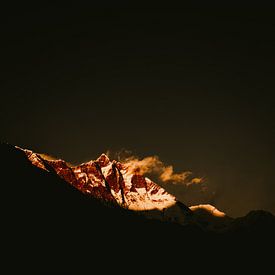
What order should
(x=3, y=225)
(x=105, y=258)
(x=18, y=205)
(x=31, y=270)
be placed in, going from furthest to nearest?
(x=105, y=258)
(x=18, y=205)
(x=3, y=225)
(x=31, y=270)

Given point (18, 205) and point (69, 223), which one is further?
point (69, 223)

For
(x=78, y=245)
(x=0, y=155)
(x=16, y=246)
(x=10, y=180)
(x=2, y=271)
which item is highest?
(x=0, y=155)

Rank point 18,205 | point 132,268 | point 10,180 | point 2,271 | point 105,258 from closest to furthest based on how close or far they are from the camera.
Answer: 1. point 2,271
2. point 18,205
3. point 10,180
4. point 105,258
5. point 132,268

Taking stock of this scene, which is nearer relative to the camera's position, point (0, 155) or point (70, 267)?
point (70, 267)

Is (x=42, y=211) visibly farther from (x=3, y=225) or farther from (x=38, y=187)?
(x=3, y=225)

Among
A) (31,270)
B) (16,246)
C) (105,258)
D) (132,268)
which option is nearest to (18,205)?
(16,246)

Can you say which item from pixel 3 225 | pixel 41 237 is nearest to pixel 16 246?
pixel 3 225

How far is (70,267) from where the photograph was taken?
14575 cm

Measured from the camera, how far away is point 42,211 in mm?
173125

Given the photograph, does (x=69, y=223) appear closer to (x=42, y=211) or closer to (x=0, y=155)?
(x=42, y=211)

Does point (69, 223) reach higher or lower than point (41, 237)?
higher

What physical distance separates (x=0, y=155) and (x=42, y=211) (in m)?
35.6

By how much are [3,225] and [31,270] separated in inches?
822

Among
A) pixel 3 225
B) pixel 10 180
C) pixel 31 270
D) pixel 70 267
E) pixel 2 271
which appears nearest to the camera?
pixel 2 271
